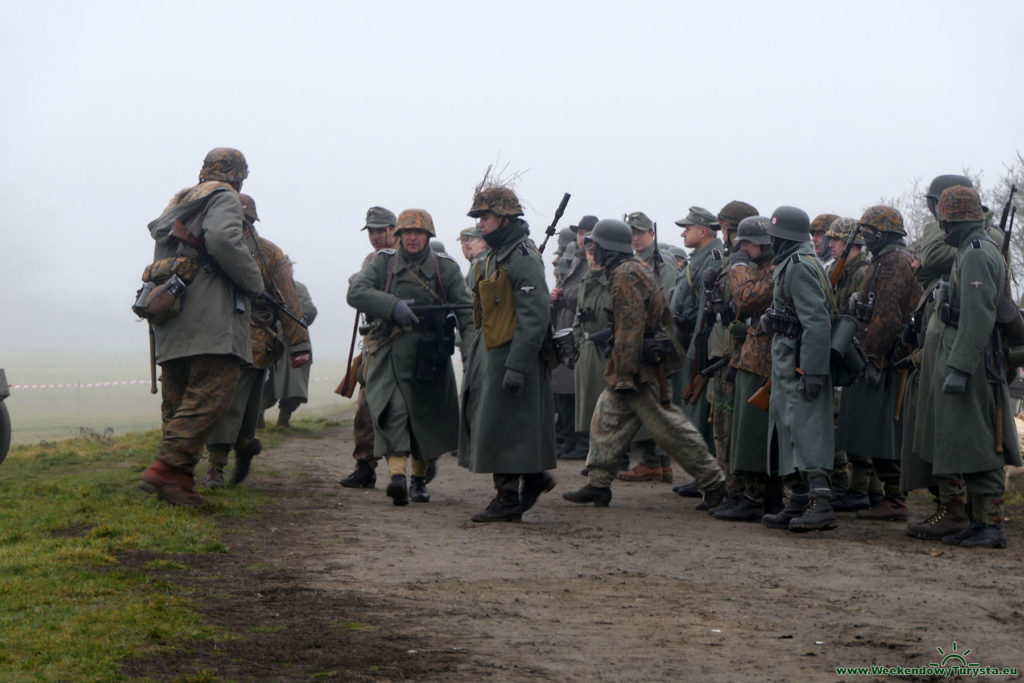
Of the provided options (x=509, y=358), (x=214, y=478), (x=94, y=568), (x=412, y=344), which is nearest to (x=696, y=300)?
(x=412, y=344)

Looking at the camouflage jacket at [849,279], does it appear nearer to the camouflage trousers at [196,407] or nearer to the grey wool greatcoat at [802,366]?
the grey wool greatcoat at [802,366]

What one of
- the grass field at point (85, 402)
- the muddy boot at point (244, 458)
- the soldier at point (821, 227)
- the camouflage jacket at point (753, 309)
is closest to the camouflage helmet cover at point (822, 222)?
the soldier at point (821, 227)

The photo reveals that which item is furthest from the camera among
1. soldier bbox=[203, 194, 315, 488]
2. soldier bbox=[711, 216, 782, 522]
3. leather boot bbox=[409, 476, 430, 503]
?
leather boot bbox=[409, 476, 430, 503]

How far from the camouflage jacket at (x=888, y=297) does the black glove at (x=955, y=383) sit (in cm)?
147

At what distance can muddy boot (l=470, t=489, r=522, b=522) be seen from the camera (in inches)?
344

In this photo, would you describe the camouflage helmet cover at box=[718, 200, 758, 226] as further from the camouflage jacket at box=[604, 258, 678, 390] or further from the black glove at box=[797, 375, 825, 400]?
the black glove at box=[797, 375, 825, 400]

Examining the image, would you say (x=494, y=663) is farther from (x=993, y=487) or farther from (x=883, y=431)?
(x=883, y=431)

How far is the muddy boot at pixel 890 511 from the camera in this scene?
9.42 meters

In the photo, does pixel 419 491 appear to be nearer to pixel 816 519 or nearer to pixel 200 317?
pixel 200 317

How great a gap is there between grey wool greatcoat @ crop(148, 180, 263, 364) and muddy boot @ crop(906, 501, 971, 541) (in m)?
4.36

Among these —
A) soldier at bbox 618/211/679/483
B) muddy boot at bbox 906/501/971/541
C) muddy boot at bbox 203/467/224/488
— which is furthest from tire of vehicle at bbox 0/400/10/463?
muddy boot at bbox 906/501/971/541

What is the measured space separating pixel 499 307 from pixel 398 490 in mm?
1597

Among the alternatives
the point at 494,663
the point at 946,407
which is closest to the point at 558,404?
the point at 946,407

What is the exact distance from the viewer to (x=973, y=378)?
7.85m
